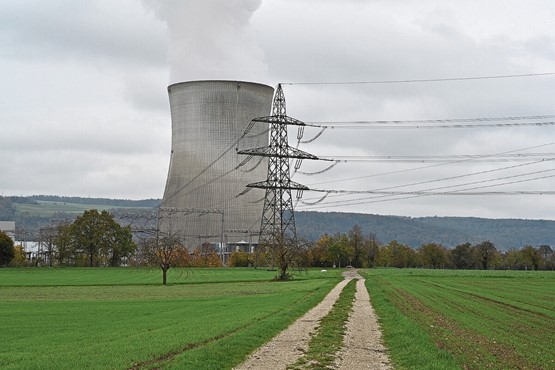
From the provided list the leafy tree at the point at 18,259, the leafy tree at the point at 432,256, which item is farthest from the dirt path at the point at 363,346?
the leafy tree at the point at 432,256

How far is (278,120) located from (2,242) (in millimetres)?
38172

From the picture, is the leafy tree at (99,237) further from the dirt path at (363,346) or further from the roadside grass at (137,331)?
the dirt path at (363,346)

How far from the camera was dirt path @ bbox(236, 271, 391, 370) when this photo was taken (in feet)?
34.8

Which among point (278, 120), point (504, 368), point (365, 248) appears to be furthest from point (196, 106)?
point (365, 248)

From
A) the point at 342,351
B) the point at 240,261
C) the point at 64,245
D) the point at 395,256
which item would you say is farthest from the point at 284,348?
the point at 395,256

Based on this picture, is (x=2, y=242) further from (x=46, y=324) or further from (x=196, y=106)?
(x=46, y=324)

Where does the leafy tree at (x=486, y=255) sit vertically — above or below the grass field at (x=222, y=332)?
above

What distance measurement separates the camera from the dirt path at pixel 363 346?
1068 cm

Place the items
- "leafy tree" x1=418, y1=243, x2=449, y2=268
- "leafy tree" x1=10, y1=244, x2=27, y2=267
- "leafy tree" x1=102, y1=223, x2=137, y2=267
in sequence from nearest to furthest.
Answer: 1. "leafy tree" x1=102, y1=223, x2=137, y2=267
2. "leafy tree" x1=10, y1=244, x2=27, y2=267
3. "leafy tree" x1=418, y1=243, x2=449, y2=268

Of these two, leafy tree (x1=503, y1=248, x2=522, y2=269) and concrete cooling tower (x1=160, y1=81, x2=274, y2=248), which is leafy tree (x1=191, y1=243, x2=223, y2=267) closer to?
concrete cooling tower (x1=160, y1=81, x2=274, y2=248)

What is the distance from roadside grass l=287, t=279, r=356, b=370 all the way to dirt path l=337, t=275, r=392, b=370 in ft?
0.48

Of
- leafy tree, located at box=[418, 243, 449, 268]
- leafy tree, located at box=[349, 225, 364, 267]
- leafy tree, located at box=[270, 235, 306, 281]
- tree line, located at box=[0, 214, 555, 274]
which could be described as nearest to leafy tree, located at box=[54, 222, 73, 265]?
tree line, located at box=[0, 214, 555, 274]

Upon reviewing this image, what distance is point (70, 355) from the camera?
460 inches

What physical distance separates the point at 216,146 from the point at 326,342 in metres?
39.8
